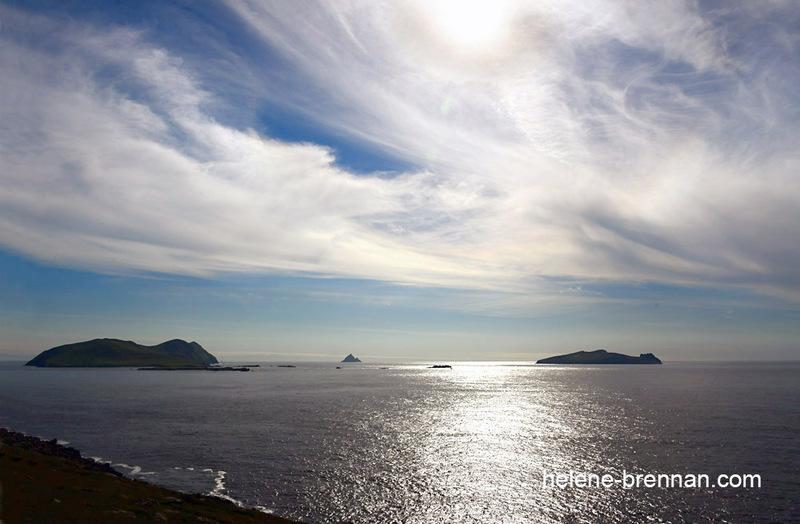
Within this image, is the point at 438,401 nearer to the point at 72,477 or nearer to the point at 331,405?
the point at 331,405

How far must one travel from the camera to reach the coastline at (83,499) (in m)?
28.2

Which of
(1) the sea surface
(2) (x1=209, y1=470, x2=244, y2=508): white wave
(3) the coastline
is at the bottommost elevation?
(1) the sea surface

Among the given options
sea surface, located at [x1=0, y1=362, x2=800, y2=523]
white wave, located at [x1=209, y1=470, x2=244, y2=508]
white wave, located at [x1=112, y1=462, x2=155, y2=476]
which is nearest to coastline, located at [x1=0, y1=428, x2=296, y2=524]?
white wave, located at [x1=209, y1=470, x2=244, y2=508]

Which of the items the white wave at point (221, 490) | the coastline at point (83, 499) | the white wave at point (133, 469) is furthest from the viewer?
the white wave at point (133, 469)

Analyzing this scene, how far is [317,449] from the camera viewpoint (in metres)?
64.4

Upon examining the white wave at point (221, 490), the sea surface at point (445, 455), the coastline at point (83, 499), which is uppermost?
the coastline at point (83, 499)

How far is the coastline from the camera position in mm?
28156

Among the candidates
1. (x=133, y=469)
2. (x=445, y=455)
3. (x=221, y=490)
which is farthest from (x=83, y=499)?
(x=445, y=455)

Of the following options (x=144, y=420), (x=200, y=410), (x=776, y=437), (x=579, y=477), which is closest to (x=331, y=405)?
(x=200, y=410)

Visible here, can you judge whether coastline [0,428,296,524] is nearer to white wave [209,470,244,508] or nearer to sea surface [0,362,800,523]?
white wave [209,470,244,508]

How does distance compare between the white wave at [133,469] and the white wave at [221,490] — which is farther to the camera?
the white wave at [133,469]

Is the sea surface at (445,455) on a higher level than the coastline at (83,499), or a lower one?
lower

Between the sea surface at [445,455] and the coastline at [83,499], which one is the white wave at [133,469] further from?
the coastline at [83,499]

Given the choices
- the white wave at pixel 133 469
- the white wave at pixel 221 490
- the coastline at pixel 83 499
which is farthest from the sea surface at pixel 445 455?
the coastline at pixel 83 499
